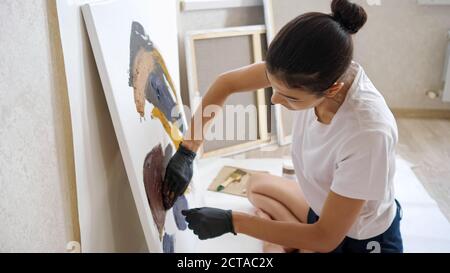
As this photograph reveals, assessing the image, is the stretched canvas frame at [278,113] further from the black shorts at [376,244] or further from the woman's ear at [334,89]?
the woman's ear at [334,89]

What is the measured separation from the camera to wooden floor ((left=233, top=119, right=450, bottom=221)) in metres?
2.02

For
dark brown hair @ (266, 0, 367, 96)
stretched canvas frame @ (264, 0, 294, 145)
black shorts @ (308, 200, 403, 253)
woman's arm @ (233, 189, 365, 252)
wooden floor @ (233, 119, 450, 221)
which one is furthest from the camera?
stretched canvas frame @ (264, 0, 294, 145)

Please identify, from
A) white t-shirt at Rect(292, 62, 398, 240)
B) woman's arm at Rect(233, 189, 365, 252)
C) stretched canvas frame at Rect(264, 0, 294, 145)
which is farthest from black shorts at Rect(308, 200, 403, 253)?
stretched canvas frame at Rect(264, 0, 294, 145)

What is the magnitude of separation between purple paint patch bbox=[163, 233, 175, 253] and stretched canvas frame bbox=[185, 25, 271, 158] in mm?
1039

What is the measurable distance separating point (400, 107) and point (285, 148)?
3.18 feet

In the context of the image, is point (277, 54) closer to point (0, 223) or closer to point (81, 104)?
point (81, 104)

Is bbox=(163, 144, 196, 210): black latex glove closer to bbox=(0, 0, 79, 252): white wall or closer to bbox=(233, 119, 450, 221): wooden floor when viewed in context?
bbox=(0, 0, 79, 252): white wall

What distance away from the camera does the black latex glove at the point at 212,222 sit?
1.11 metres

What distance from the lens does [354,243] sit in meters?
1.25

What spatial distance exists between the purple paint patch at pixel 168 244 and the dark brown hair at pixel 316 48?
56 centimetres

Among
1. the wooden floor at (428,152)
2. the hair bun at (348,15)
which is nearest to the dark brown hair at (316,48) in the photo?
the hair bun at (348,15)

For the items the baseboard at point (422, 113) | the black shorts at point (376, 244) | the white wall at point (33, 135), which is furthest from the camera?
the baseboard at point (422, 113)

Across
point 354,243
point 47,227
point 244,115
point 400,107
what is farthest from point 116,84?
point 400,107

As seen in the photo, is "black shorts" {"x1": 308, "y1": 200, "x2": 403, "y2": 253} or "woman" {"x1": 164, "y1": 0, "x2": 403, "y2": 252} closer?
"woman" {"x1": 164, "y1": 0, "x2": 403, "y2": 252}
